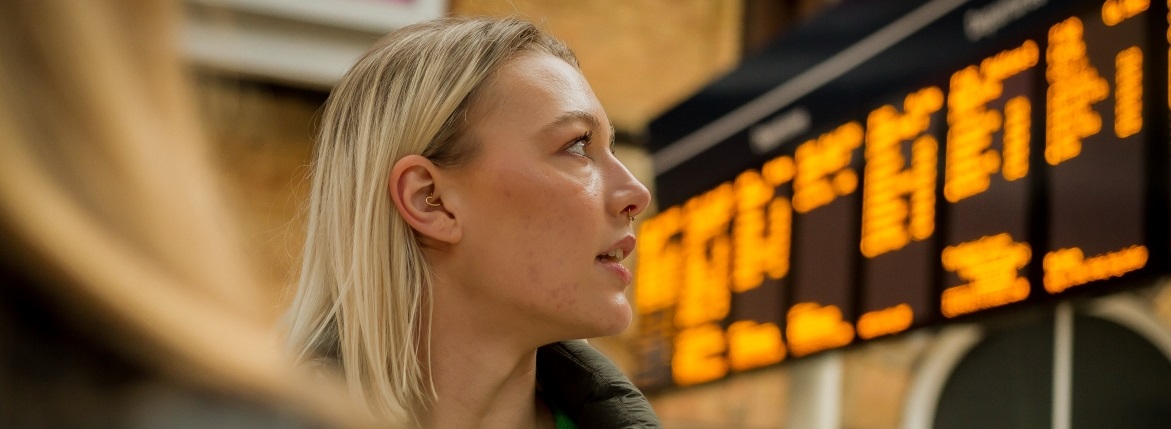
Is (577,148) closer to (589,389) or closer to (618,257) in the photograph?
(618,257)

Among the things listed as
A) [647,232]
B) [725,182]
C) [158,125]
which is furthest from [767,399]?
[158,125]

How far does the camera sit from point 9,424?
0.43 meters

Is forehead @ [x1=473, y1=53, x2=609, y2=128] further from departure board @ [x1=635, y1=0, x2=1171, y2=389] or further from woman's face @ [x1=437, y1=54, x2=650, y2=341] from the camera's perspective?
departure board @ [x1=635, y1=0, x2=1171, y2=389]

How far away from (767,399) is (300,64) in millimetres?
2226

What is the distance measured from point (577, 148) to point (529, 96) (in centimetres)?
8

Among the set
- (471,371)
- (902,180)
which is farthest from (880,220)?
(471,371)

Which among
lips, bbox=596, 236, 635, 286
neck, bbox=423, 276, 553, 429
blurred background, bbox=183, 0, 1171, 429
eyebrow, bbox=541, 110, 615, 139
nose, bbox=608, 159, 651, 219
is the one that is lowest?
neck, bbox=423, 276, 553, 429

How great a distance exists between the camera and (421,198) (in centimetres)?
153

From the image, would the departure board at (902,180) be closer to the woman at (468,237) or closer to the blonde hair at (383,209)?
the woman at (468,237)

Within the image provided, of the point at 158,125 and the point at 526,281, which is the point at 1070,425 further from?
the point at 158,125

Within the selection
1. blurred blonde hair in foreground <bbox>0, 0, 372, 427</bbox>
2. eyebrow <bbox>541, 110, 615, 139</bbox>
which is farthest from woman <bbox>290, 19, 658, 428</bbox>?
blurred blonde hair in foreground <bbox>0, 0, 372, 427</bbox>

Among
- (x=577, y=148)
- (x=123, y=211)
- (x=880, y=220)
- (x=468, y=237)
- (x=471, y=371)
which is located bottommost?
(x=123, y=211)

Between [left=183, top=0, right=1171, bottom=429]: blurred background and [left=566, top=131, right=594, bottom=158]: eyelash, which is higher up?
[left=183, top=0, right=1171, bottom=429]: blurred background

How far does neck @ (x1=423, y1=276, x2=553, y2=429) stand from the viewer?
4.98 feet
